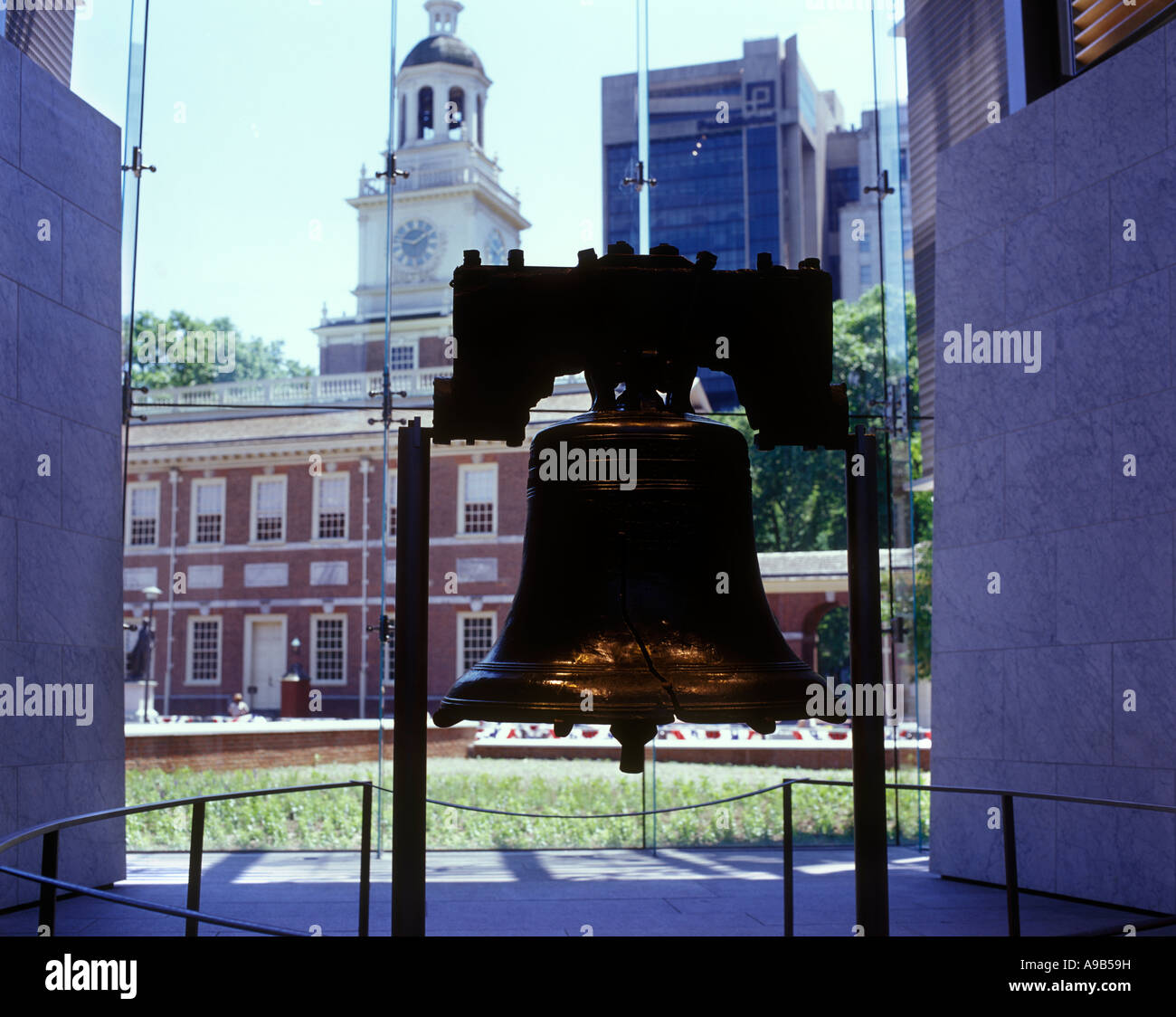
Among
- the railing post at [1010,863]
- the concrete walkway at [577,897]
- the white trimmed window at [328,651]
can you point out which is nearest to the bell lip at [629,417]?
the railing post at [1010,863]

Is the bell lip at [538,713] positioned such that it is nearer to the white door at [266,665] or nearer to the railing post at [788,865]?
the railing post at [788,865]

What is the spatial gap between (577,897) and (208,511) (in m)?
6.33

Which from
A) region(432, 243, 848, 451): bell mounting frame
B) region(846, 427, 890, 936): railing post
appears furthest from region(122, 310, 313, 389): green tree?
region(432, 243, 848, 451): bell mounting frame

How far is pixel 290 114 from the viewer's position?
11188 millimetres

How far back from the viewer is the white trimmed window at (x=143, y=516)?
13080 mm

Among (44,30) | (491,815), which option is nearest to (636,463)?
(44,30)

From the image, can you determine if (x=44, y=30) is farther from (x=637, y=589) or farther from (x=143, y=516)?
(x=637, y=589)

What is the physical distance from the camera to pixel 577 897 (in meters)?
8.20

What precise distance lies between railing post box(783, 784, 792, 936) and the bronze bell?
334 centimetres

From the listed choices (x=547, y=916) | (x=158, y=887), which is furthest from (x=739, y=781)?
(x=158, y=887)

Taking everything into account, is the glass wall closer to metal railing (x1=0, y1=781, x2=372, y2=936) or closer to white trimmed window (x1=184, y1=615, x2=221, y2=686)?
white trimmed window (x1=184, y1=615, x2=221, y2=686)

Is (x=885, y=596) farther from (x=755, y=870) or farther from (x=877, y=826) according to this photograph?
(x=877, y=826)

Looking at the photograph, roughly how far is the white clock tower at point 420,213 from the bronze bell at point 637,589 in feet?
27.0

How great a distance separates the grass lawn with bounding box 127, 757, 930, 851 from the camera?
10562 millimetres
